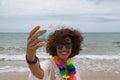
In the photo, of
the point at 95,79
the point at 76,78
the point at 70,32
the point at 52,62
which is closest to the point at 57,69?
the point at 52,62

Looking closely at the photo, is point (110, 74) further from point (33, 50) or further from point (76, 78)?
point (33, 50)

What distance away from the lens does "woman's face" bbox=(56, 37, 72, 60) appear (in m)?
2.19

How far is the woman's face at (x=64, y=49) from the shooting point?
2191mm

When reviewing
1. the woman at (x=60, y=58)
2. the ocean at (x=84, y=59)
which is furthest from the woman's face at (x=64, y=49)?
the ocean at (x=84, y=59)

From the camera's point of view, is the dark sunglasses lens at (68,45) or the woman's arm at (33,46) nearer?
the woman's arm at (33,46)

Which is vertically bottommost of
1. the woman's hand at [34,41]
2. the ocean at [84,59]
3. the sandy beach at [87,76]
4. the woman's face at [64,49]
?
the ocean at [84,59]

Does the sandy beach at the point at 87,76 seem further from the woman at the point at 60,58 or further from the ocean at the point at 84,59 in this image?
the woman at the point at 60,58

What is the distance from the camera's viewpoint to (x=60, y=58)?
7.28 feet

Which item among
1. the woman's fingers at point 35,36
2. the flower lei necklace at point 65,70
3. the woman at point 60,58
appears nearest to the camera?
the woman's fingers at point 35,36

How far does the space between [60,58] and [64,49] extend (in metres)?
0.10

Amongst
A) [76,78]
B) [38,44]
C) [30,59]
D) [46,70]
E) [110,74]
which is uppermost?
[38,44]

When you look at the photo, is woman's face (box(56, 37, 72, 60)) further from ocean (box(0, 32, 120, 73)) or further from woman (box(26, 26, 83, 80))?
ocean (box(0, 32, 120, 73))

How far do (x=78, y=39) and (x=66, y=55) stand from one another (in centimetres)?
23

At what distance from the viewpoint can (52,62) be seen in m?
2.11
